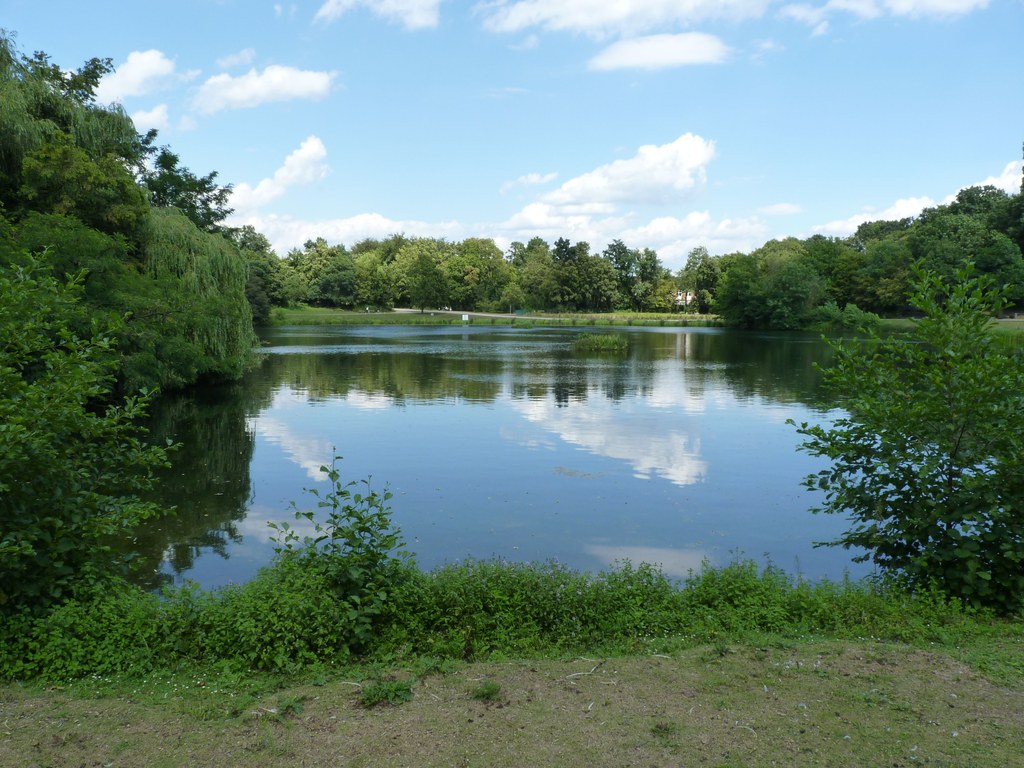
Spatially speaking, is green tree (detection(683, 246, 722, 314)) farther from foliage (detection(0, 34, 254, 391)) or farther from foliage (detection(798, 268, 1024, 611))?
foliage (detection(798, 268, 1024, 611))

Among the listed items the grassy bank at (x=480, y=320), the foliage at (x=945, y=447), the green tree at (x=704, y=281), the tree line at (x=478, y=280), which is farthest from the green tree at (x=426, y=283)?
the foliage at (x=945, y=447)

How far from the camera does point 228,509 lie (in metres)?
12.1

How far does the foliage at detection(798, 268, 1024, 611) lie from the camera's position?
6.86m

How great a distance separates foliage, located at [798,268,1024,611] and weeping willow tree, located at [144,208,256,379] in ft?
60.8

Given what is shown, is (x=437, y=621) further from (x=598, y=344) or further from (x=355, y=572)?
(x=598, y=344)

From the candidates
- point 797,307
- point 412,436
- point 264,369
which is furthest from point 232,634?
point 797,307

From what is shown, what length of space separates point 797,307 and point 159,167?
64.1m

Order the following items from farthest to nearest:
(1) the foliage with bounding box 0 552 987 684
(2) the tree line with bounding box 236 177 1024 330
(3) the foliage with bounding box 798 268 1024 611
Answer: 1. (2) the tree line with bounding box 236 177 1024 330
2. (3) the foliage with bounding box 798 268 1024 611
3. (1) the foliage with bounding box 0 552 987 684

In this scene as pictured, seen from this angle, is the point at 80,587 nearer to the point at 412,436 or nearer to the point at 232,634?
the point at 232,634

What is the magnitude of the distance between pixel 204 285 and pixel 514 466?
16116 mm

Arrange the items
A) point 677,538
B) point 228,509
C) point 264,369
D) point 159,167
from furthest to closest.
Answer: point 159,167, point 264,369, point 228,509, point 677,538

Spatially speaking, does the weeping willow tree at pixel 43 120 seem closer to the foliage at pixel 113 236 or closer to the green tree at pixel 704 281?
the foliage at pixel 113 236

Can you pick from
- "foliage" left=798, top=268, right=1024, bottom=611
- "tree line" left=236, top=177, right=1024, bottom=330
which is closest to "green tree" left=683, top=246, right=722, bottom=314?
"tree line" left=236, top=177, right=1024, bottom=330

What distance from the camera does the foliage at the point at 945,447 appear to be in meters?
6.86
